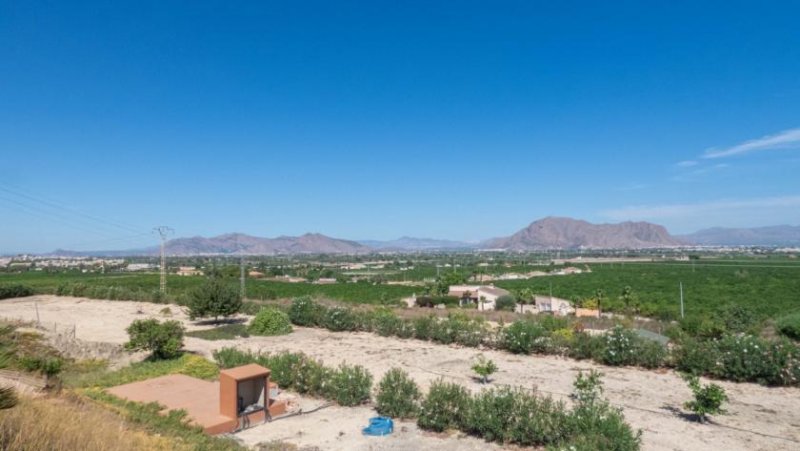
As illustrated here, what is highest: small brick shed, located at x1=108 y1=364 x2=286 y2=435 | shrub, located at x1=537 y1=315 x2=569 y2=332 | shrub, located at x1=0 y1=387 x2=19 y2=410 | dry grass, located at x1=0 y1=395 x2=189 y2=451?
shrub, located at x1=0 y1=387 x2=19 y2=410

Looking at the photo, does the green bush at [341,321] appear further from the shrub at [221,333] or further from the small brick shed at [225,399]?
the small brick shed at [225,399]

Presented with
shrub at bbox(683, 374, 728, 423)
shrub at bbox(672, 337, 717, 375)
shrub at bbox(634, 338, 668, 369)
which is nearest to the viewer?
shrub at bbox(683, 374, 728, 423)

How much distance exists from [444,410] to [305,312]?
52.2ft

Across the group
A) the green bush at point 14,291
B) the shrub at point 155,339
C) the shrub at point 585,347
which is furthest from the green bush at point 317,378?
the green bush at point 14,291

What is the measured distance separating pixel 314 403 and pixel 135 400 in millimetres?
3947

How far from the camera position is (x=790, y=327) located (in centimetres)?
2092

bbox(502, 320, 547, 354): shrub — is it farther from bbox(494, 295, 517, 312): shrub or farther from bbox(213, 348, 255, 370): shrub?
bbox(494, 295, 517, 312): shrub

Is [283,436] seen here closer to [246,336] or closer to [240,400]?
[240,400]

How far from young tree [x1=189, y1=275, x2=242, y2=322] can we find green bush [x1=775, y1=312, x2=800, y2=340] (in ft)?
87.1

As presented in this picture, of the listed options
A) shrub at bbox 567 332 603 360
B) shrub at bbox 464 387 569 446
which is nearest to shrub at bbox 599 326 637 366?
shrub at bbox 567 332 603 360

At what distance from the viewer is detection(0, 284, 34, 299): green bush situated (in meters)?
44.3

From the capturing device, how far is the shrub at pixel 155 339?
16.0 meters

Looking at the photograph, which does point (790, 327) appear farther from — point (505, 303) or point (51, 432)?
point (51, 432)

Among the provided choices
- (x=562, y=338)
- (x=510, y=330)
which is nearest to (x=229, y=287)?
(x=510, y=330)
